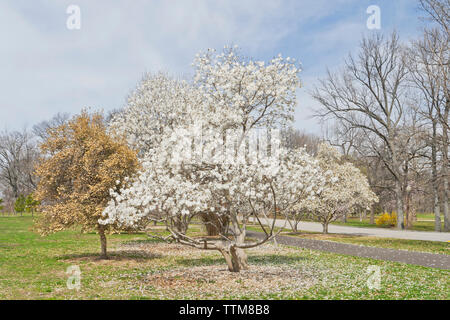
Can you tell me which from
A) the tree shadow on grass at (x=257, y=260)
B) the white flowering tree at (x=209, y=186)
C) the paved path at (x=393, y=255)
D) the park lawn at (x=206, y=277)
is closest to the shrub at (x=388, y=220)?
the paved path at (x=393, y=255)

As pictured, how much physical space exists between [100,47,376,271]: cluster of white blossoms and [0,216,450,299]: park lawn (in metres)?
1.19

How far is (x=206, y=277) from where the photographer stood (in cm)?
1126

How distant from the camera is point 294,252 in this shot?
18.1 meters

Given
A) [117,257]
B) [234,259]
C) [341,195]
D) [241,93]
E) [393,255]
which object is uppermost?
[241,93]

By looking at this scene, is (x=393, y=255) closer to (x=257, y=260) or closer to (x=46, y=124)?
(x=257, y=260)

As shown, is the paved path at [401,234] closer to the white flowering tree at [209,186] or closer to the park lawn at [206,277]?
the park lawn at [206,277]

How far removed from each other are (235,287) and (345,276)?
12.7 feet

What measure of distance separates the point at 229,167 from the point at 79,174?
6963mm

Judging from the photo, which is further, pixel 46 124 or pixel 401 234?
pixel 46 124

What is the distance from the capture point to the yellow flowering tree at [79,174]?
45.8 feet

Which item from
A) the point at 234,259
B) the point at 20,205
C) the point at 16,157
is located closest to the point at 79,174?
the point at 234,259

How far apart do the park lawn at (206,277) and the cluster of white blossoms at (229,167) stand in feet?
3.92

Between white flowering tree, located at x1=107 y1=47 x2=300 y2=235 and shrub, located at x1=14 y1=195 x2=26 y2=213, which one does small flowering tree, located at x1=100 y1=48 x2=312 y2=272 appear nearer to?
white flowering tree, located at x1=107 y1=47 x2=300 y2=235

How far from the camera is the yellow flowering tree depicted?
45.8ft
